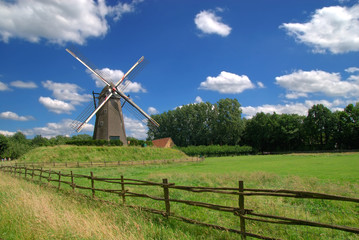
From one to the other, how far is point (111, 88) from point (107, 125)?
609 centimetres

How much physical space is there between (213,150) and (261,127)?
74.0ft

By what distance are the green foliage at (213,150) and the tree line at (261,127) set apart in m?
6.38

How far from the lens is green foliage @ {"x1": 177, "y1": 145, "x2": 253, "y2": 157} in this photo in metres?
69.6

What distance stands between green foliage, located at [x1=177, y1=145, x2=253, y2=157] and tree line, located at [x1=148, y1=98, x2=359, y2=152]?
638 centimetres

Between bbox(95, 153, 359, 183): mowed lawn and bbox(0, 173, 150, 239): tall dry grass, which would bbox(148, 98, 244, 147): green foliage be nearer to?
bbox(95, 153, 359, 183): mowed lawn

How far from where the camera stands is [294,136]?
81125 millimetres

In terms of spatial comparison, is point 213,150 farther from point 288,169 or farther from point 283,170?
point 283,170

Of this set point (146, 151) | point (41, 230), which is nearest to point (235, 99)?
point (146, 151)

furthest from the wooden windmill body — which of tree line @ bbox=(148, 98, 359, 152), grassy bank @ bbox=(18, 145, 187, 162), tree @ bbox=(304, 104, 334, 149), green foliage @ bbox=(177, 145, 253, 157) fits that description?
tree @ bbox=(304, 104, 334, 149)

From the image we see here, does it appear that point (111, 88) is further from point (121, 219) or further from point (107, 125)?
point (121, 219)

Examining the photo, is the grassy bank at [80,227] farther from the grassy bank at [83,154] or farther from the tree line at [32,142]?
the tree line at [32,142]

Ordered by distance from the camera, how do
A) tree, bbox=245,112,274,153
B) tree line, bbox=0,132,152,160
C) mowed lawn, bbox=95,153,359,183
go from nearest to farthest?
mowed lawn, bbox=95,153,359,183 → tree line, bbox=0,132,152,160 → tree, bbox=245,112,274,153

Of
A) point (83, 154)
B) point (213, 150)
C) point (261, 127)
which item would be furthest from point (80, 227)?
point (261, 127)

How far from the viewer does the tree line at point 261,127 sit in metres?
73.4
